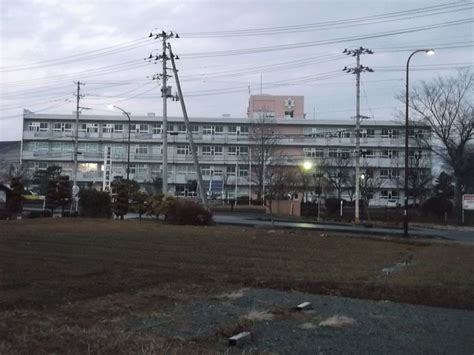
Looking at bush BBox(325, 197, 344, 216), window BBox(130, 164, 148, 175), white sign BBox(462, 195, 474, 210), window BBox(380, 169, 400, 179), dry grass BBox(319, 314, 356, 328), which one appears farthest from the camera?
window BBox(130, 164, 148, 175)

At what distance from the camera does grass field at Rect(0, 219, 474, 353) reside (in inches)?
301

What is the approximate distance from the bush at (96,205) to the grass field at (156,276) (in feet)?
56.4

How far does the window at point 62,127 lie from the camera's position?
106425 mm

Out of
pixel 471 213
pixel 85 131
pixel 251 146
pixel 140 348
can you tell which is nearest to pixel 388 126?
pixel 251 146

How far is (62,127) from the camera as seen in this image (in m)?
107

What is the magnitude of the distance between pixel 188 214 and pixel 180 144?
7113cm

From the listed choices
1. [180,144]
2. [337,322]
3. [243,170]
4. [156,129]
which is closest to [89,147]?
[156,129]

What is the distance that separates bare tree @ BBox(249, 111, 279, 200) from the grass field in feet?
200

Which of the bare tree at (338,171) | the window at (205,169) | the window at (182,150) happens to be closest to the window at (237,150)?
the window at (205,169)

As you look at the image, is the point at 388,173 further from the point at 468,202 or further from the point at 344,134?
the point at 468,202

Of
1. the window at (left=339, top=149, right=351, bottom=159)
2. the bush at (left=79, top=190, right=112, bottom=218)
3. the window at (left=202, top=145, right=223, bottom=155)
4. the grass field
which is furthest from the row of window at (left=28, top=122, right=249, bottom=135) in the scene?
the grass field

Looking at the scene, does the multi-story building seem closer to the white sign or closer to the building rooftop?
the building rooftop

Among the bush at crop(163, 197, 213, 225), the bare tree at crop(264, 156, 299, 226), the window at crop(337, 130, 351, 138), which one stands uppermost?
the window at crop(337, 130, 351, 138)

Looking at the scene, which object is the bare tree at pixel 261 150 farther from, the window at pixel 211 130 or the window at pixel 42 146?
the window at pixel 42 146
